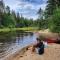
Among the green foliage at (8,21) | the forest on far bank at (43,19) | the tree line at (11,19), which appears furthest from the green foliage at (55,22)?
the green foliage at (8,21)

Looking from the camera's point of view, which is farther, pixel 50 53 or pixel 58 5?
pixel 58 5

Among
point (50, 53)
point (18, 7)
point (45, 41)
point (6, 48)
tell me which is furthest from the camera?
point (6, 48)

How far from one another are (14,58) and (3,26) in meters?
1.05

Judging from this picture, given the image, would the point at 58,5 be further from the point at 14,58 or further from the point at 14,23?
the point at 14,58

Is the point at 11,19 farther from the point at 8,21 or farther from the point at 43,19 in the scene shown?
the point at 43,19

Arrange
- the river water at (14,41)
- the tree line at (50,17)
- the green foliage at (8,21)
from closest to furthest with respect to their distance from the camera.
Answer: the tree line at (50,17), the green foliage at (8,21), the river water at (14,41)

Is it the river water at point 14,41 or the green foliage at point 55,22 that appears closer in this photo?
the green foliage at point 55,22

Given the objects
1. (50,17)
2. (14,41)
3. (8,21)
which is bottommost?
(14,41)

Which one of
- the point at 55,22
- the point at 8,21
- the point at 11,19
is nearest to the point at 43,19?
the point at 55,22

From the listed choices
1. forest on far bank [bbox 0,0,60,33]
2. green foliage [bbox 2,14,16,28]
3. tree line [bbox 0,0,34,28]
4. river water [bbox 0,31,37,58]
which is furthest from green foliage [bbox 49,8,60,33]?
river water [bbox 0,31,37,58]

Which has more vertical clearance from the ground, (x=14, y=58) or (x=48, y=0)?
(x=48, y=0)

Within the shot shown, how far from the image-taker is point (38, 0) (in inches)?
227

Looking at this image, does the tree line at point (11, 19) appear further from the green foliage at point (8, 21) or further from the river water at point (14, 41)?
the river water at point (14, 41)

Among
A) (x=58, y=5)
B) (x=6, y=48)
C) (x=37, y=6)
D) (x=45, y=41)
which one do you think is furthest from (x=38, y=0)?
(x=6, y=48)
